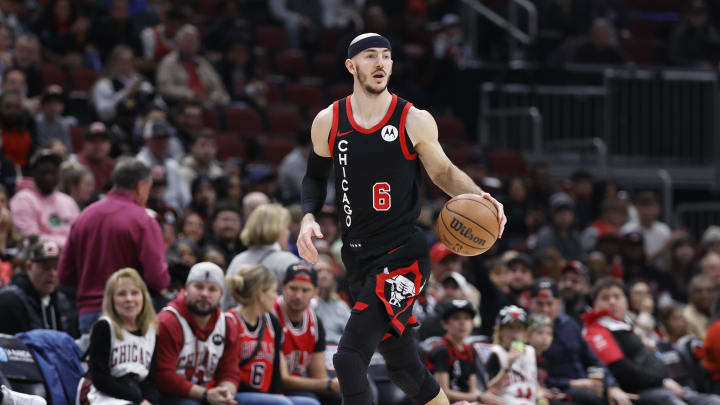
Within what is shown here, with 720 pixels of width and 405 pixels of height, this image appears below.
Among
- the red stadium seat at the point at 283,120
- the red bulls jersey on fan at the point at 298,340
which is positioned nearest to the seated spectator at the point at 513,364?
the red bulls jersey on fan at the point at 298,340

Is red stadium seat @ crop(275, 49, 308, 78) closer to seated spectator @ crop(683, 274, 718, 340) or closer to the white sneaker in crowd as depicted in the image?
seated spectator @ crop(683, 274, 718, 340)

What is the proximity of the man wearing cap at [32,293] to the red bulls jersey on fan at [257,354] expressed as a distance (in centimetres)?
136

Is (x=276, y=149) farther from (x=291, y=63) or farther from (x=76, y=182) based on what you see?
(x=76, y=182)

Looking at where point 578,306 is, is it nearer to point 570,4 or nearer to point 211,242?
point 211,242

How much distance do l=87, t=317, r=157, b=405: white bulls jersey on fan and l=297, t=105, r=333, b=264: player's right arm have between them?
201 cm

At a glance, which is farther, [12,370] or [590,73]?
[590,73]

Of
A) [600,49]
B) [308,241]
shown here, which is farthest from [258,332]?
[600,49]

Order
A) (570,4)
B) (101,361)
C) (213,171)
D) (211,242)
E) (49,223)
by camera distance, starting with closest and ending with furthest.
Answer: (101,361) < (49,223) < (211,242) < (213,171) < (570,4)

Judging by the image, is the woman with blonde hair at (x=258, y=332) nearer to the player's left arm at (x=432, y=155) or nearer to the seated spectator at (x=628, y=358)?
the player's left arm at (x=432, y=155)

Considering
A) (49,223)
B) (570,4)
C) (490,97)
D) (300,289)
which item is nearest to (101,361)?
(300,289)

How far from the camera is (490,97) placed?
1727 centimetres

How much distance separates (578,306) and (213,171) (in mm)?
4178

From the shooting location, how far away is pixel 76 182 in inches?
412

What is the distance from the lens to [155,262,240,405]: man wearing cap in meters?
8.12
